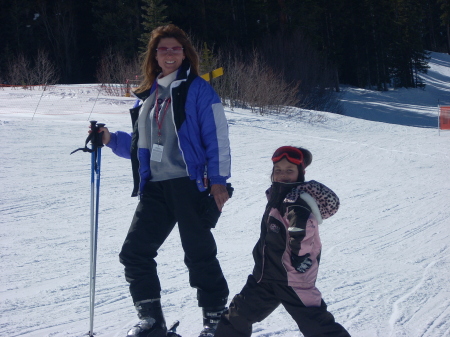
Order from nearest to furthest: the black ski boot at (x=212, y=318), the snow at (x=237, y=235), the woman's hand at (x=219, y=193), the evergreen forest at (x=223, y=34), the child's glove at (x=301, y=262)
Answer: the child's glove at (x=301, y=262) < the woman's hand at (x=219, y=193) < the black ski boot at (x=212, y=318) < the snow at (x=237, y=235) < the evergreen forest at (x=223, y=34)

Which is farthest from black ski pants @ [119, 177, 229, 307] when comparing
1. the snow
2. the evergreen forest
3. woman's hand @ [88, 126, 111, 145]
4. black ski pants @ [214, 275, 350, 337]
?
the evergreen forest

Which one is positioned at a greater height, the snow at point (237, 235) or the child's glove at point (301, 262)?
the child's glove at point (301, 262)

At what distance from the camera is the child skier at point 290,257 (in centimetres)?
259

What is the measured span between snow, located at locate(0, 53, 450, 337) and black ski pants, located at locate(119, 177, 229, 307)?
1.77 feet

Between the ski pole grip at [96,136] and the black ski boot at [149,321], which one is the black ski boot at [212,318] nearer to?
the black ski boot at [149,321]

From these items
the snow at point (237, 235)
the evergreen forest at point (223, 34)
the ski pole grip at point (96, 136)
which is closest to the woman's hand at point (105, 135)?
the ski pole grip at point (96, 136)

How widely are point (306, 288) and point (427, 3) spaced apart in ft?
221

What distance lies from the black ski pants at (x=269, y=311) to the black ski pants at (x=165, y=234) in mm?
244

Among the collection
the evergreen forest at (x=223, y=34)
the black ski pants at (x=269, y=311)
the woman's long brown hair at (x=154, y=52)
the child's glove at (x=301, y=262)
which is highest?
the evergreen forest at (x=223, y=34)

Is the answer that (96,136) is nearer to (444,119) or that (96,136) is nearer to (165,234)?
(165,234)

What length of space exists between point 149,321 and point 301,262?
0.99 meters

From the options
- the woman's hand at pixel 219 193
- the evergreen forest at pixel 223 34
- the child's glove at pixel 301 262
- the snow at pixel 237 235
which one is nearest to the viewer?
the child's glove at pixel 301 262

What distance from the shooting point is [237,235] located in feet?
19.7

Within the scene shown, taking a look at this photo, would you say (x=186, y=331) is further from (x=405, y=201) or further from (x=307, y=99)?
(x=307, y=99)
